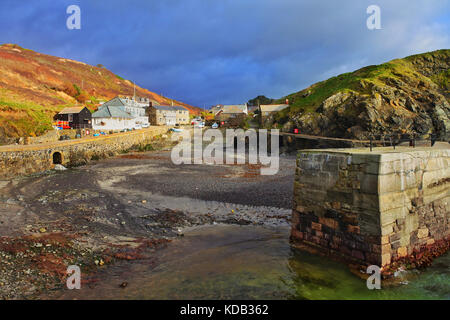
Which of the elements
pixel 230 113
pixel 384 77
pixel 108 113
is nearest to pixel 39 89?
pixel 108 113

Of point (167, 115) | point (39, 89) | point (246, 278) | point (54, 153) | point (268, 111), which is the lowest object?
point (246, 278)

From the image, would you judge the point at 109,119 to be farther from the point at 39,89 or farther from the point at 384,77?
the point at 384,77

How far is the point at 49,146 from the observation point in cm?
3134

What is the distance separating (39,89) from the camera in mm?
74375

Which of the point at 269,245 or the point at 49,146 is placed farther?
the point at 49,146

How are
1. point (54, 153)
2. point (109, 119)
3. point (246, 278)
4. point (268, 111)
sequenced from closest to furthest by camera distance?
point (246, 278) < point (54, 153) < point (109, 119) < point (268, 111)

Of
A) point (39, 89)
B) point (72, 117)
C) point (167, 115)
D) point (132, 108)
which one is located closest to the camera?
point (72, 117)

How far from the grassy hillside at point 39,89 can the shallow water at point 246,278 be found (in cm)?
3766

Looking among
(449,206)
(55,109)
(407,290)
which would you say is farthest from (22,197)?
(55,109)

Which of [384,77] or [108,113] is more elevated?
[384,77]

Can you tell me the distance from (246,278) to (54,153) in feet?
111

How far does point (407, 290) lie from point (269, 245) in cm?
514

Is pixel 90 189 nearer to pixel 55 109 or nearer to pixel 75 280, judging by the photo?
pixel 75 280

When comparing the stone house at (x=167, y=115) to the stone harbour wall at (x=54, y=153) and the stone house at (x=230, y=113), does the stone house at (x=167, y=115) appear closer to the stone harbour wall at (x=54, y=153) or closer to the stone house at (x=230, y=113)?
the stone house at (x=230, y=113)
